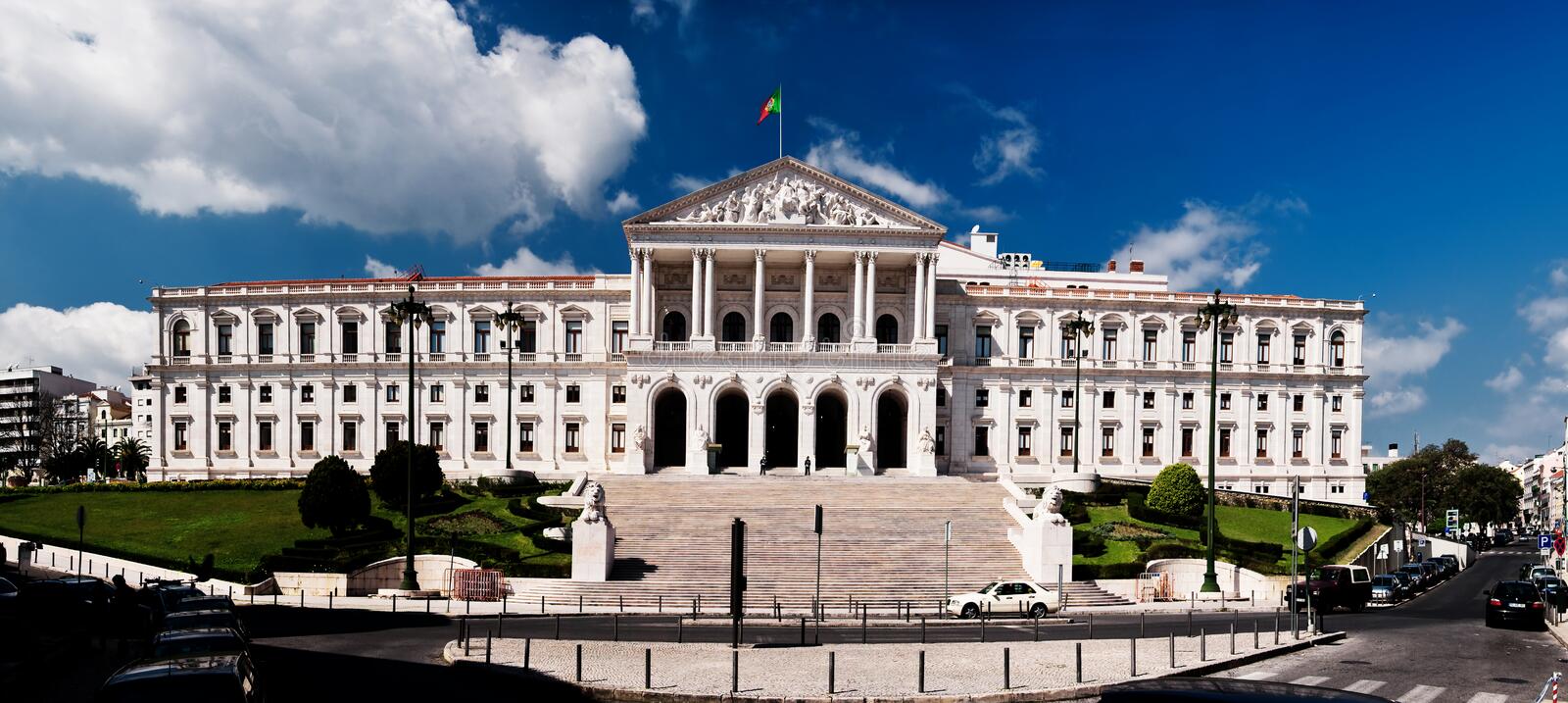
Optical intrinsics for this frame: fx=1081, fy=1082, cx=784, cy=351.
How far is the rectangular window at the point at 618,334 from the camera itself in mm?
76312

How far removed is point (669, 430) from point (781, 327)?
10.8m

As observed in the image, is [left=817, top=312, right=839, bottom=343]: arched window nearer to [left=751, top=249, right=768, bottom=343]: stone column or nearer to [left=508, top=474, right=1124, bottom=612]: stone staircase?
[left=751, top=249, right=768, bottom=343]: stone column

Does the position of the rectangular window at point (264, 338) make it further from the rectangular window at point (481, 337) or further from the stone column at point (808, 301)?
the stone column at point (808, 301)

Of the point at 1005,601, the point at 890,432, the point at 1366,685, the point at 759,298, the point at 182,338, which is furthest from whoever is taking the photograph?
the point at 182,338

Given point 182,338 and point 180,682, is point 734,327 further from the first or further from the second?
point 180,682

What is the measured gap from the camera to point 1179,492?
2174 inches

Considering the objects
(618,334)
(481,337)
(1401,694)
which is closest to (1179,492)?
(1401,694)

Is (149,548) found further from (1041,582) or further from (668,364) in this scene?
(1041,582)

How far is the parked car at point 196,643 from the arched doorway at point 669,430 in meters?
53.1

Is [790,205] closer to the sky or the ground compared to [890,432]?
closer to the sky

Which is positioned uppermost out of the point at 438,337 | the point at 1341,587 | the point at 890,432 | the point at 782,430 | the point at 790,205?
the point at 790,205

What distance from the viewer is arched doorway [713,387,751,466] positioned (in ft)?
237

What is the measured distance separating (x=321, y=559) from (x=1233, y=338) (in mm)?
62651

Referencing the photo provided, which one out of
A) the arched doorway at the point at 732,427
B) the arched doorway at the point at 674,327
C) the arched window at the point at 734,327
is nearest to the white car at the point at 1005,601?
the arched doorway at the point at 732,427
